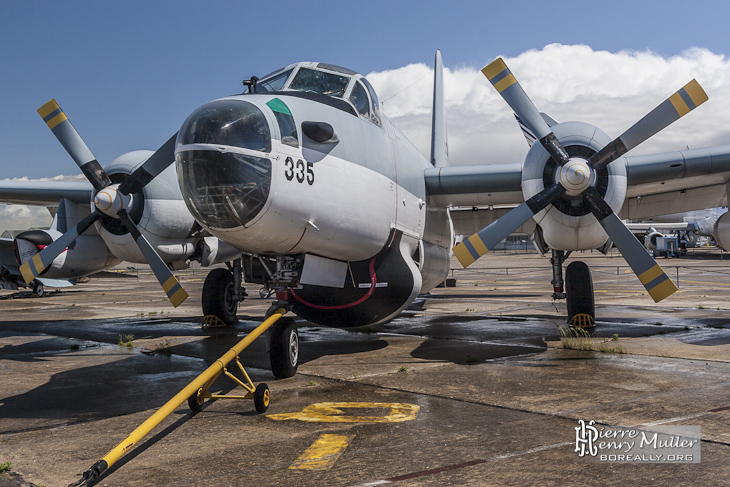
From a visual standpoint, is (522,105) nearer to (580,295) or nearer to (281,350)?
(580,295)

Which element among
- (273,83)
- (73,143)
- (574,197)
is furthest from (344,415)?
(73,143)

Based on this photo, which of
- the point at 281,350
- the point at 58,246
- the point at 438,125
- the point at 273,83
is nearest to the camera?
the point at 281,350

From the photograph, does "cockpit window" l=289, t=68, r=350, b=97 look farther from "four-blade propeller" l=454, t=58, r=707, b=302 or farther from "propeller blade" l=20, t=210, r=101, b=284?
"propeller blade" l=20, t=210, r=101, b=284

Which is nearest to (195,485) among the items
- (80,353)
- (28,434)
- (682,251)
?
(28,434)

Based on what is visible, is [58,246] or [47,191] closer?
[58,246]

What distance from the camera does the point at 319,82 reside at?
364 inches

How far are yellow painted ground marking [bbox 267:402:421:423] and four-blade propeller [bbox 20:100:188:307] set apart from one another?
199 inches

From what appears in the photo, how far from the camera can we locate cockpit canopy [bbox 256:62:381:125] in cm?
899

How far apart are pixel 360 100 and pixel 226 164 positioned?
3.46 metres

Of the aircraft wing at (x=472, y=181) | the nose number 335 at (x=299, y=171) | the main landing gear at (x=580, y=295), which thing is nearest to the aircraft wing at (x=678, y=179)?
the main landing gear at (x=580, y=295)

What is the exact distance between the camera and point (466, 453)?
4953 mm

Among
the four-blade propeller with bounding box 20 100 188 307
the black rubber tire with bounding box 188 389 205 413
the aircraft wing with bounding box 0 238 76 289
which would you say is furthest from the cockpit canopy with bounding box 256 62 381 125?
the aircraft wing with bounding box 0 238 76 289

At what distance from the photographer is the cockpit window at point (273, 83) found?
29.1 ft

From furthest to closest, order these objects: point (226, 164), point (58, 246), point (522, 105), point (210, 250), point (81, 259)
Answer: point (81, 259) → point (210, 250) → point (58, 246) → point (522, 105) → point (226, 164)
